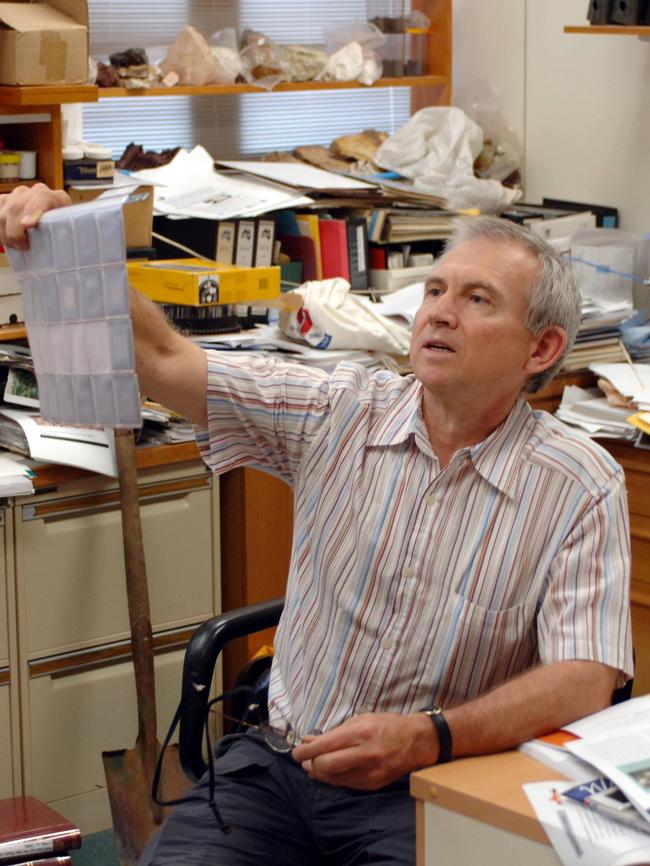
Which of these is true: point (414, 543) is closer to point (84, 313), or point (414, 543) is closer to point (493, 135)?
point (84, 313)

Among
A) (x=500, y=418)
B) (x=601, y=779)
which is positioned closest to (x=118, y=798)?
(x=500, y=418)

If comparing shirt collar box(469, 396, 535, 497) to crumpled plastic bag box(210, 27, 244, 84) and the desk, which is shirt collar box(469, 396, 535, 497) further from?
crumpled plastic bag box(210, 27, 244, 84)

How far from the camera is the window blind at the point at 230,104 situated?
3.69 meters

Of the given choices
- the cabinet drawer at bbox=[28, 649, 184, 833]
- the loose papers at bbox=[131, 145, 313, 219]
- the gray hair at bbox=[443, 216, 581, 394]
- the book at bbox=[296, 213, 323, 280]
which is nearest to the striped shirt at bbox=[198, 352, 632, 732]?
the gray hair at bbox=[443, 216, 581, 394]

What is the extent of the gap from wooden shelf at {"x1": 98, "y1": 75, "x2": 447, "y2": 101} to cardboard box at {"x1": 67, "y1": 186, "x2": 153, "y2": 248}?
481mm

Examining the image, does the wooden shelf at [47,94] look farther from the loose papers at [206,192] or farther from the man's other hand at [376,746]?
the man's other hand at [376,746]

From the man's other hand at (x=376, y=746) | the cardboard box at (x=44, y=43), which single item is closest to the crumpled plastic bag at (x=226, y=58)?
the cardboard box at (x=44, y=43)

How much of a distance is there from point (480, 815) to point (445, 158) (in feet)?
8.79

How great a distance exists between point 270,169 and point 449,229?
51 centimetres

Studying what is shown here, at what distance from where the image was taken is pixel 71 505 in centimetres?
266

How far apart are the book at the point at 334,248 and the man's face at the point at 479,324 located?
5.10 feet

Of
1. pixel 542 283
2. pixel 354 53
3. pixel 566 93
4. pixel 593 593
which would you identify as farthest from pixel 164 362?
pixel 566 93

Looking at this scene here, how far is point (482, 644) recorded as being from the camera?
5.84 feet

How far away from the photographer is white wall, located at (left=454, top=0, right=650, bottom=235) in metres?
3.70
